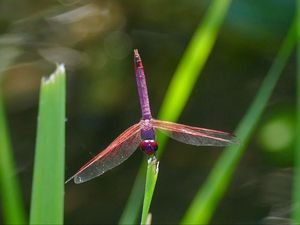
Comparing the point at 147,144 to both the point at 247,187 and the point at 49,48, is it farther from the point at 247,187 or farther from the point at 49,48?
the point at 49,48

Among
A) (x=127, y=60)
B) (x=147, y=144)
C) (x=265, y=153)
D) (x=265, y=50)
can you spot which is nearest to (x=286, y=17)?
(x=265, y=50)

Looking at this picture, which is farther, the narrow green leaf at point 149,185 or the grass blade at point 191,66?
the grass blade at point 191,66

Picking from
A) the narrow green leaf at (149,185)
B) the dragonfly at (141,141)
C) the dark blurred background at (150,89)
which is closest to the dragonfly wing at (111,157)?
→ the dragonfly at (141,141)

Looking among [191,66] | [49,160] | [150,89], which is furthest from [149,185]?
[150,89]

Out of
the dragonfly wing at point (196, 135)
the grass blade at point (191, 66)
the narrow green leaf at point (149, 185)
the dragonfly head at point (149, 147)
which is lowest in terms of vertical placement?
the narrow green leaf at point (149, 185)

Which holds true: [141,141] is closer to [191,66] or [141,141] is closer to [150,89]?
[191,66]

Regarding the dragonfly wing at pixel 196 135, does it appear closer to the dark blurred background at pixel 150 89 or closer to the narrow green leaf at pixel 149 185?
the narrow green leaf at pixel 149 185

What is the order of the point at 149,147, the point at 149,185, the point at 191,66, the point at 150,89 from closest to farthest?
the point at 149,185
the point at 149,147
the point at 191,66
the point at 150,89

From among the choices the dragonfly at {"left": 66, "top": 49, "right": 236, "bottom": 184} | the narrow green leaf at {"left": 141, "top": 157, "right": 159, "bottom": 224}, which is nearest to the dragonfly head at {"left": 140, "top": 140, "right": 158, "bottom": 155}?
the dragonfly at {"left": 66, "top": 49, "right": 236, "bottom": 184}
